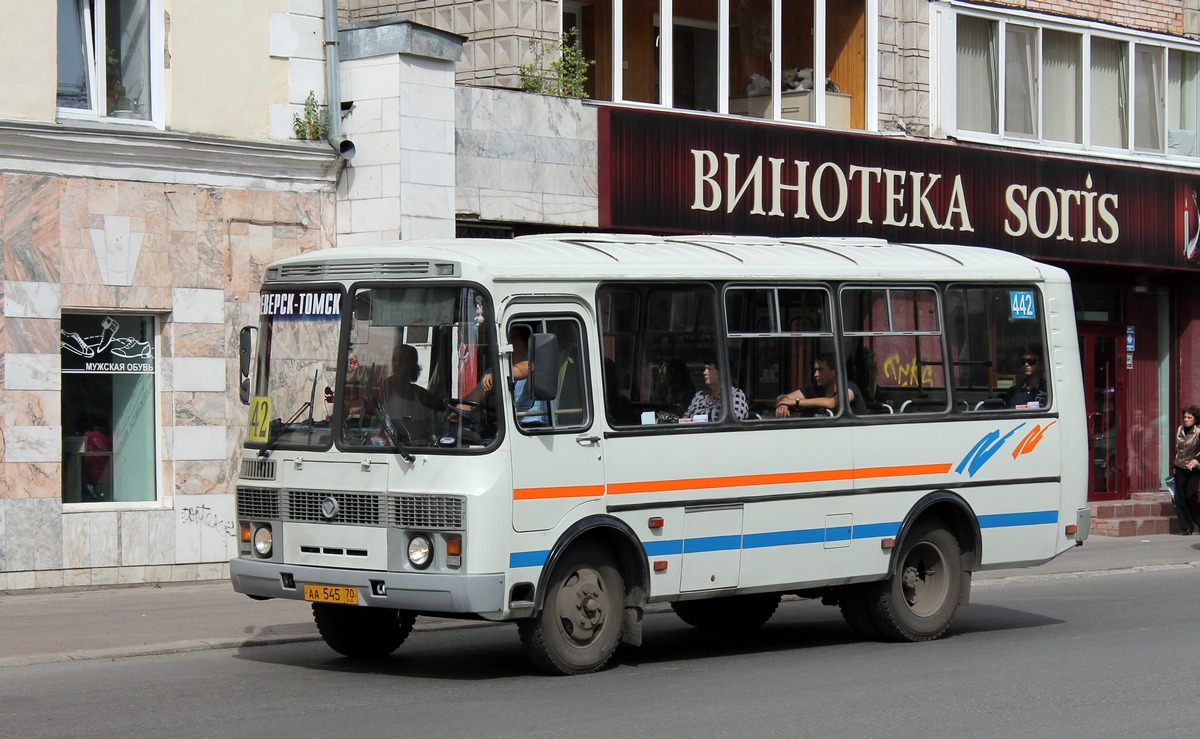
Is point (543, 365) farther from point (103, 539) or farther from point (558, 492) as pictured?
point (103, 539)

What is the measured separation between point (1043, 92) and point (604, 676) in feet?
53.1

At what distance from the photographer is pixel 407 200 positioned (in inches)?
669

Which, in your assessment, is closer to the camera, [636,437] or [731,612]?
[636,437]

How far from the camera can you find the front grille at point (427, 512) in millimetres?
10078

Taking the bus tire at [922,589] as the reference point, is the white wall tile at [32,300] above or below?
above

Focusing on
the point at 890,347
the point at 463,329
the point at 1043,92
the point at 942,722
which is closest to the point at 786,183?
the point at 1043,92

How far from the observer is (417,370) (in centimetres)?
1041

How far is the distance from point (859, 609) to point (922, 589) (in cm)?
51

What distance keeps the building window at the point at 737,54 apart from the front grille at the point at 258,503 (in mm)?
9716

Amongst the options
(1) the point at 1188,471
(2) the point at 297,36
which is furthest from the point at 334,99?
(1) the point at 1188,471

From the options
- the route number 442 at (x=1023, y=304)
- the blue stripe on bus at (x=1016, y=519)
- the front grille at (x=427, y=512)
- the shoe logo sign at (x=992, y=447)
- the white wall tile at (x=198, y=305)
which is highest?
the white wall tile at (x=198, y=305)

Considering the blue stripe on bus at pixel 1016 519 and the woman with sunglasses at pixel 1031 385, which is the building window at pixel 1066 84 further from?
the blue stripe on bus at pixel 1016 519

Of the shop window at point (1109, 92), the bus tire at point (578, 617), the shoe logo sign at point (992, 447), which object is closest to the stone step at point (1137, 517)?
the shop window at point (1109, 92)

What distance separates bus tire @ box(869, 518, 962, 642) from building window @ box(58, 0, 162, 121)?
328 inches
